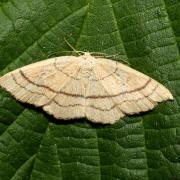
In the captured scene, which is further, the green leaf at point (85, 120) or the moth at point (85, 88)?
the moth at point (85, 88)

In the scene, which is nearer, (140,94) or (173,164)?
(173,164)

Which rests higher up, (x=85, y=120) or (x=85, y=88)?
(x=85, y=88)

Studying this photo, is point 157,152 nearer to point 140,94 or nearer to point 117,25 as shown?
point 140,94

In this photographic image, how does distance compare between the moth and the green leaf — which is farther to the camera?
the moth

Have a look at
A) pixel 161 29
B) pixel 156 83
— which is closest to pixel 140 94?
pixel 156 83
